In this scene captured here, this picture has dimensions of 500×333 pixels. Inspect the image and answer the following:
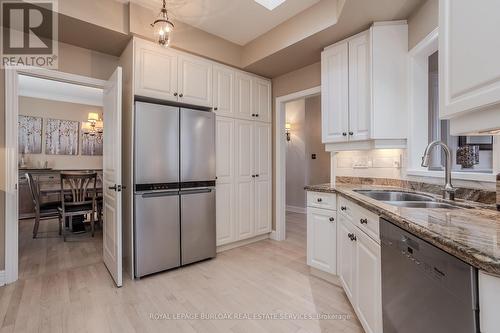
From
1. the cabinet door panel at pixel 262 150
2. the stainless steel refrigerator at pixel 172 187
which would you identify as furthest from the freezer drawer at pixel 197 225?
the cabinet door panel at pixel 262 150

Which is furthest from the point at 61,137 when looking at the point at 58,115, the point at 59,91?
the point at 59,91

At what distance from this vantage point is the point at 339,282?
2.25 metres

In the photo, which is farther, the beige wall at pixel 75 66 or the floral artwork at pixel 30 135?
the floral artwork at pixel 30 135

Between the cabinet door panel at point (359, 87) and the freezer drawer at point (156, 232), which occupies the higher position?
the cabinet door panel at point (359, 87)

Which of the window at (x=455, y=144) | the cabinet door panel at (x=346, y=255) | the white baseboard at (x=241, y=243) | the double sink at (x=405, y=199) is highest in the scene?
the window at (x=455, y=144)

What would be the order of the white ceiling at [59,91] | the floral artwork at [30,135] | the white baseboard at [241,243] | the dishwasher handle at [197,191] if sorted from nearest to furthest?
the dishwasher handle at [197,191] → the white baseboard at [241,243] → the white ceiling at [59,91] → the floral artwork at [30,135]

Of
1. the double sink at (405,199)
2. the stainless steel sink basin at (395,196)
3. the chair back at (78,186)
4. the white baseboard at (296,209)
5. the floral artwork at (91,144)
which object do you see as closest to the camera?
the double sink at (405,199)

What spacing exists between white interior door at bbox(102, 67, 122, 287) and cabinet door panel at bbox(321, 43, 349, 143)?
2.15 meters

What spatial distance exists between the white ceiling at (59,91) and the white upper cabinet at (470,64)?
17.8ft

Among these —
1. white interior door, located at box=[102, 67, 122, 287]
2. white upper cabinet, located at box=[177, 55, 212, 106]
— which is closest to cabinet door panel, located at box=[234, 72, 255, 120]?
white upper cabinet, located at box=[177, 55, 212, 106]

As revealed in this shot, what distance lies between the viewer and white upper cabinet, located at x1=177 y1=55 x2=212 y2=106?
280 cm

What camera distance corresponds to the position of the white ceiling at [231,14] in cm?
242

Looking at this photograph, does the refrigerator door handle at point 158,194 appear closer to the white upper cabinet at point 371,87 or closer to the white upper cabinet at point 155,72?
the white upper cabinet at point 155,72

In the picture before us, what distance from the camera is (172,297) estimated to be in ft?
6.97
